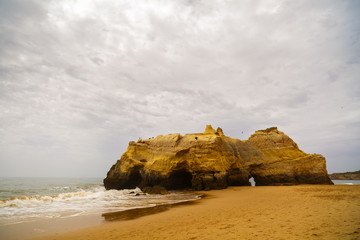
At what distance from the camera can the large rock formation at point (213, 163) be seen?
2427cm

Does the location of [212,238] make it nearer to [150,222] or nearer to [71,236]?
[150,222]

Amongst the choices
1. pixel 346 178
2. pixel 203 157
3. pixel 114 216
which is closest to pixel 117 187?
pixel 203 157

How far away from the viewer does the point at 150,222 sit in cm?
831

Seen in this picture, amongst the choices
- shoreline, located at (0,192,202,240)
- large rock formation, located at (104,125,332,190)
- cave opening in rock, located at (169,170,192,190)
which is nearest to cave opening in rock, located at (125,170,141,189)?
large rock formation, located at (104,125,332,190)

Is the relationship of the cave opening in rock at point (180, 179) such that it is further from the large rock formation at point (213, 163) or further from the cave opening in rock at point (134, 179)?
the cave opening in rock at point (134, 179)

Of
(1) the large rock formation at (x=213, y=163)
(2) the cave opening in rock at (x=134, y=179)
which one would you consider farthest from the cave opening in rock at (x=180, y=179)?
(2) the cave opening in rock at (x=134, y=179)

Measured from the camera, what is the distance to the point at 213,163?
23.9m

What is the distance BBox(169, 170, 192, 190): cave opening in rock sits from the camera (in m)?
25.5

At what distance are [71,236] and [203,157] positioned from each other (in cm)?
1869

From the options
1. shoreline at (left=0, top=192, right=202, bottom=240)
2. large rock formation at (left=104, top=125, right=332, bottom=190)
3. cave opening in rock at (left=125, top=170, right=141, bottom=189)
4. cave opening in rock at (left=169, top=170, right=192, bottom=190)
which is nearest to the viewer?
shoreline at (left=0, top=192, right=202, bottom=240)

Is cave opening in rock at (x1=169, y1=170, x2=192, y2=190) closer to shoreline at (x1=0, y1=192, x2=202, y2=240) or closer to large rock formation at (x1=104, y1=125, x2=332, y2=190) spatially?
large rock formation at (x1=104, y1=125, x2=332, y2=190)

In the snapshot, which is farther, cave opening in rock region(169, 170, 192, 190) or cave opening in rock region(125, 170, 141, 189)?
cave opening in rock region(125, 170, 141, 189)

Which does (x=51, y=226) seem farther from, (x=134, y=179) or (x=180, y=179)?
(x=134, y=179)

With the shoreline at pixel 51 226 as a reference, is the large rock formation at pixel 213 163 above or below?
above
